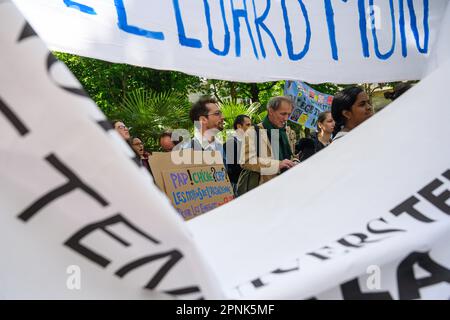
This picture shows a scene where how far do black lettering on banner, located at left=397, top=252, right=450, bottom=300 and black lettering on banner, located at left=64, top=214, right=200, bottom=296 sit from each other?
0.46 metres

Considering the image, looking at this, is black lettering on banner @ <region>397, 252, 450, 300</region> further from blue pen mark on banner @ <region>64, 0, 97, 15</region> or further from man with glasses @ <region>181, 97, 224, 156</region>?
man with glasses @ <region>181, 97, 224, 156</region>

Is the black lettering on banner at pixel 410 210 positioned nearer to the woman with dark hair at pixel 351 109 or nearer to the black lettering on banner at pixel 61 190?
the black lettering on banner at pixel 61 190

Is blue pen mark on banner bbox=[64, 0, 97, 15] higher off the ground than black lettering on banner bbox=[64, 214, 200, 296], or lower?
higher

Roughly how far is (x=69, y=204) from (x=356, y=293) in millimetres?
584

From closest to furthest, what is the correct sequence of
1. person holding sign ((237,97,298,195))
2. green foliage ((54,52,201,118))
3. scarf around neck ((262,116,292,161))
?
person holding sign ((237,97,298,195)), scarf around neck ((262,116,292,161)), green foliage ((54,52,201,118))

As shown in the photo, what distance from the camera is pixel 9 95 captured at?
86 centimetres

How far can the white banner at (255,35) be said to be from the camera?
2246mm

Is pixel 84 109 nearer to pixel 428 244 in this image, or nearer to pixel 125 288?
pixel 125 288

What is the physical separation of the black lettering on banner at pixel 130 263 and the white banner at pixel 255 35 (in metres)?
1.45

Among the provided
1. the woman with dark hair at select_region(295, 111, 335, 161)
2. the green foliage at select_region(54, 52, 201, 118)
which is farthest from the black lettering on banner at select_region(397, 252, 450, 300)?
the green foliage at select_region(54, 52, 201, 118)

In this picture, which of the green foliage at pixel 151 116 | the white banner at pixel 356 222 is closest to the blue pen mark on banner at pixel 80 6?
the white banner at pixel 356 222

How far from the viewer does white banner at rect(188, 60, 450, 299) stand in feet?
3.62

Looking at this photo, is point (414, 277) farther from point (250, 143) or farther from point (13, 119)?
point (250, 143)
